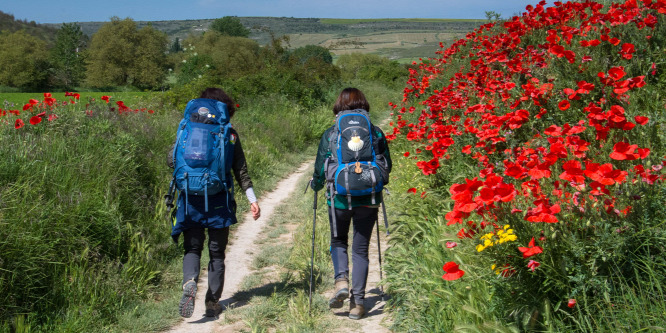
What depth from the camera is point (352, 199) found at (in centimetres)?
404

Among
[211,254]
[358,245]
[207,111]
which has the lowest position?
[211,254]

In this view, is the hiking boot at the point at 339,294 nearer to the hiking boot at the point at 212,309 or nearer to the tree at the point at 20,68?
the hiking boot at the point at 212,309

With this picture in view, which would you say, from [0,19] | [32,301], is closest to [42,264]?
[32,301]

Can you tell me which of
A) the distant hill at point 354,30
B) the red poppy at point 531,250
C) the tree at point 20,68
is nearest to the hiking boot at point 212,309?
the red poppy at point 531,250

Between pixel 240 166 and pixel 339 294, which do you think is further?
pixel 240 166

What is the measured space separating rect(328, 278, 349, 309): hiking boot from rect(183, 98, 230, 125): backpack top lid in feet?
5.22

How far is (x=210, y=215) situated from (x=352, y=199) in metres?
1.14

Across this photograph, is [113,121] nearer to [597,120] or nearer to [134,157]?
[134,157]

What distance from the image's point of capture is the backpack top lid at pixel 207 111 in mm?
4059

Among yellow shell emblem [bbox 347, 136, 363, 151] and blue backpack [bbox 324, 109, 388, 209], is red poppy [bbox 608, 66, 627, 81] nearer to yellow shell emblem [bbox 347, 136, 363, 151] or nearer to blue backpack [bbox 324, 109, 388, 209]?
blue backpack [bbox 324, 109, 388, 209]

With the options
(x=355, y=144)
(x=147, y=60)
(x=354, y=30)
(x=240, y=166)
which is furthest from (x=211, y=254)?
(x=354, y=30)

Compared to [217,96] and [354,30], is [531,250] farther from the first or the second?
[354,30]

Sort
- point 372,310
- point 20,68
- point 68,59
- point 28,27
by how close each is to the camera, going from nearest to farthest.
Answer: point 372,310
point 20,68
point 68,59
point 28,27

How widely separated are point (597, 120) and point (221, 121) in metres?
2.65
